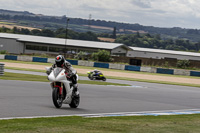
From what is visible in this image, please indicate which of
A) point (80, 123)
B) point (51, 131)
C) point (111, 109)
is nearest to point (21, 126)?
point (51, 131)

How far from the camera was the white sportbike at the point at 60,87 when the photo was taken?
11156 millimetres

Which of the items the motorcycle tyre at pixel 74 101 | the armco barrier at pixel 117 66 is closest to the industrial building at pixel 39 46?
the armco barrier at pixel 117 66

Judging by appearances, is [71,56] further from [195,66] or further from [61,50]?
[195,66]

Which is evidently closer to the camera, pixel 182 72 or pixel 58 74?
pixel 58 74

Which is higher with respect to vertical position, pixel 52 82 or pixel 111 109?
pixel 52 82

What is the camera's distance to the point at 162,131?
324 inches

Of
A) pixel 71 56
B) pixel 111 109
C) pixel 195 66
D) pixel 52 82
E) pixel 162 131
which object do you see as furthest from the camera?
pixel 71 56

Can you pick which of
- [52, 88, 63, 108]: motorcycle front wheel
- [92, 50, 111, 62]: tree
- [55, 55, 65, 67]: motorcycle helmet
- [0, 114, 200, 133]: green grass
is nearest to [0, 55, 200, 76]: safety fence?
[92, 50, 111, 62]: tree

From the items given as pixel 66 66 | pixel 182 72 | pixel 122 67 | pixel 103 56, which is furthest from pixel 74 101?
pixel 103 56

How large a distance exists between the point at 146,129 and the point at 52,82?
12.2 feet

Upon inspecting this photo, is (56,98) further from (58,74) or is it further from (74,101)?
(74,101)

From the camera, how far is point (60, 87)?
11.3m

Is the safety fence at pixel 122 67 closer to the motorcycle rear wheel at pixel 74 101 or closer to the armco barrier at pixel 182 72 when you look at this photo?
the armco barrier at pixel 182 72

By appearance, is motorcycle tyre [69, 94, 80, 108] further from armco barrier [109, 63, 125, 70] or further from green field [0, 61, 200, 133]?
armco barrier [109, 63, 125, 70]
